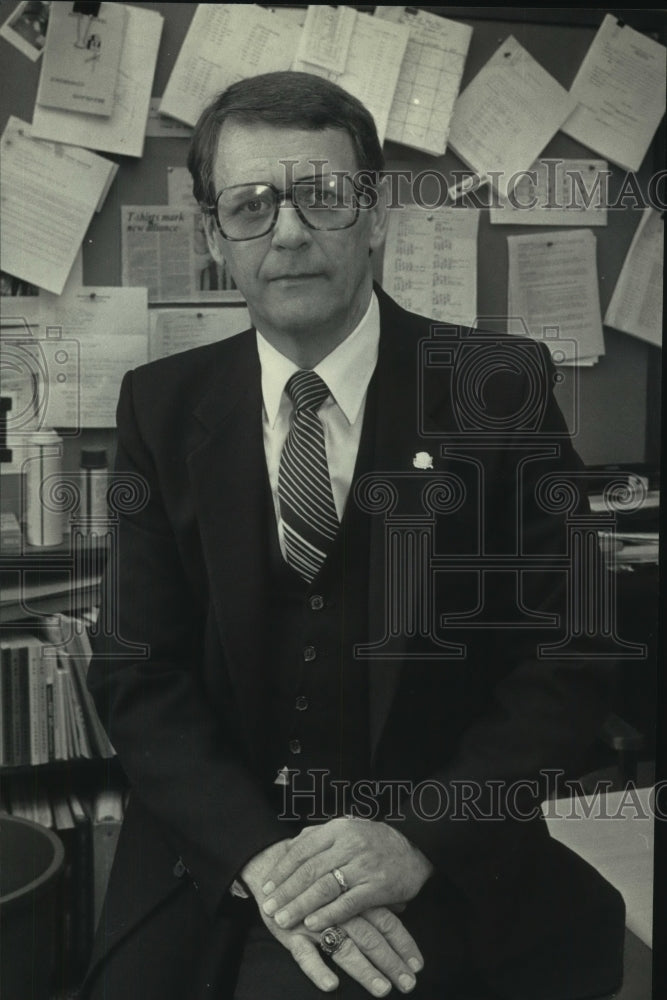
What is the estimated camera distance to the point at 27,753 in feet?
4.82

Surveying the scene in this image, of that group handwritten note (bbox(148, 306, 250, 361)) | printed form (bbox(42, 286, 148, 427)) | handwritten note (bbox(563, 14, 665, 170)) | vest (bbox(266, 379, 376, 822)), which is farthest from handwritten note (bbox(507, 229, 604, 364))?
printed form (bbox(42, 286, 148, 427))

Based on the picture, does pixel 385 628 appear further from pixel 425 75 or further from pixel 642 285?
pixel 425 75

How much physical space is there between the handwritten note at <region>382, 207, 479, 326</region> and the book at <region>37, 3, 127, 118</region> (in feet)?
1.37

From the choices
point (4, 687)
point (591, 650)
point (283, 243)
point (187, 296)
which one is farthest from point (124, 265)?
point (591, 650)

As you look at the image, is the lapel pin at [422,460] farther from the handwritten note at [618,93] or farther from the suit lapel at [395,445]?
the handwritten note at [618,93]

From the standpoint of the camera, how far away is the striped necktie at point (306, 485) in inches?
55.5

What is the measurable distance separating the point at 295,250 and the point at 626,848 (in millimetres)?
998

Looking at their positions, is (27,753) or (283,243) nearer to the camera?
(283,243)

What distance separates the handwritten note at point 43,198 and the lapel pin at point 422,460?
536 millimetres

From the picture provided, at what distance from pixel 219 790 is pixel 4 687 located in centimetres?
34

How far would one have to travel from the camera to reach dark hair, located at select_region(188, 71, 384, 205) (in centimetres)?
134

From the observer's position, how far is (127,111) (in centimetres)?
139

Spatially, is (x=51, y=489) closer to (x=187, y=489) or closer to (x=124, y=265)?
(x=187, y=489)

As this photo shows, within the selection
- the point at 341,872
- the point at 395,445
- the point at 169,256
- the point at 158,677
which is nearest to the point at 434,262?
the point at 395,445
